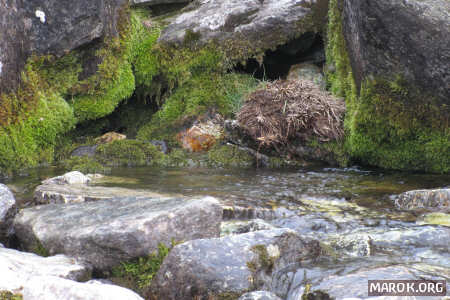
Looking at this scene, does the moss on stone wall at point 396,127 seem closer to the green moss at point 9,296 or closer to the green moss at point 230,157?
the green moss at point 230,157

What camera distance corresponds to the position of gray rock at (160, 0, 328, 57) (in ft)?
26.6

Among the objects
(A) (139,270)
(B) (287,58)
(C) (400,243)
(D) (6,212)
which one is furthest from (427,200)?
(B) (287,58)

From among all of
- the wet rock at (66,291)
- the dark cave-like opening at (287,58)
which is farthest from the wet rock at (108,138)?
the wet rock at (66,291)

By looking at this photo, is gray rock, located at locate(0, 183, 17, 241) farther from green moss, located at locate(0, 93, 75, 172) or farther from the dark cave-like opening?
the dark cave-like opening

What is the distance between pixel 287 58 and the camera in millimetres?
Result: 8977

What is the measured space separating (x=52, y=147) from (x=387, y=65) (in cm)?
549

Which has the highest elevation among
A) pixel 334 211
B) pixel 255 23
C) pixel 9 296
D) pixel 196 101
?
pixel 255 23

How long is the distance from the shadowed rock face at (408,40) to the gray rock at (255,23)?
246 centimetres

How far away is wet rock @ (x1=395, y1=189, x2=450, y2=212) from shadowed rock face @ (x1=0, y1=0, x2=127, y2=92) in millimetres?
5550

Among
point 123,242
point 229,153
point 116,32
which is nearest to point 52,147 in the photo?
point 116,32

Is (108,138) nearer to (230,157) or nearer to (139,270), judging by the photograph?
(230,157)

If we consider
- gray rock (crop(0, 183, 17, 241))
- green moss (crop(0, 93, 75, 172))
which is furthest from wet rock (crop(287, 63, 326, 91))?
gray rock (crop(0, 183, 17, 241))

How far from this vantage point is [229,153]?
718cm

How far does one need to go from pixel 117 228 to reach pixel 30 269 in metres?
0.62
